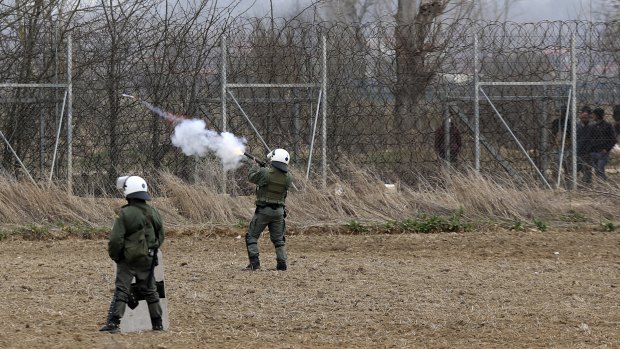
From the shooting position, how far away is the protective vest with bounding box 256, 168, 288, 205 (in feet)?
38.3

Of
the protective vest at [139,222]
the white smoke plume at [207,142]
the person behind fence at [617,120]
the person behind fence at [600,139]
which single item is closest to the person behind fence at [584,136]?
the person behind fence at [600,139]

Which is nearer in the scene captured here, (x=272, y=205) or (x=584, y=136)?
(x=272, y=205)

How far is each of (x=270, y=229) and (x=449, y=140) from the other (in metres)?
5.81

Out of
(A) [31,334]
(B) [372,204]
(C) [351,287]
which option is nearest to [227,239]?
(B) [372,204]

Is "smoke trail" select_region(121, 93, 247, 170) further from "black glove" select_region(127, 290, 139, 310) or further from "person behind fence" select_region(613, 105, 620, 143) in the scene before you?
"person behind fence" select_region(613, 105, 620, 143)

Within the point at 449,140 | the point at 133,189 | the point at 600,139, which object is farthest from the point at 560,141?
the point at 133,189

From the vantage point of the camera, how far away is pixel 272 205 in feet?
38.6

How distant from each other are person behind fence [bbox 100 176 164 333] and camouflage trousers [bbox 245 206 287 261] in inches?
126

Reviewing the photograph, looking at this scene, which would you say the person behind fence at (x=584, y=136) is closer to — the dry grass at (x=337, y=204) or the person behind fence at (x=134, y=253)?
the dry grass at (x=337, y=204)

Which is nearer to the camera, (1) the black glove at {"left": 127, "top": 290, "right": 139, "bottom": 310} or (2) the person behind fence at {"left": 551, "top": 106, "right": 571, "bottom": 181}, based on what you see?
(1) the black glove at {"left": 127, "top": 290, "right": 139, "bottom": 310}

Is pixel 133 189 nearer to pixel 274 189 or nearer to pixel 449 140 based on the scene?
pixel 274 189

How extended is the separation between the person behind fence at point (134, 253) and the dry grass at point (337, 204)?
6.34m

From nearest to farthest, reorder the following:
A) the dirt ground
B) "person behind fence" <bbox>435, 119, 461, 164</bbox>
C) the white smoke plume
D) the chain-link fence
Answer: the dirt ground
the white smoke plume
the chain-link fence
"person behind fence" <bbox>435, 119, 461, 164</bbox>

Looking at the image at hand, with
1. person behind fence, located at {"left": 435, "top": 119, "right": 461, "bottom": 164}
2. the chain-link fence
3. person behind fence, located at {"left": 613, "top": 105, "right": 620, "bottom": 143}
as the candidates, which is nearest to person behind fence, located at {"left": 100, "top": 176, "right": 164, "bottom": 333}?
the chain-link fence
